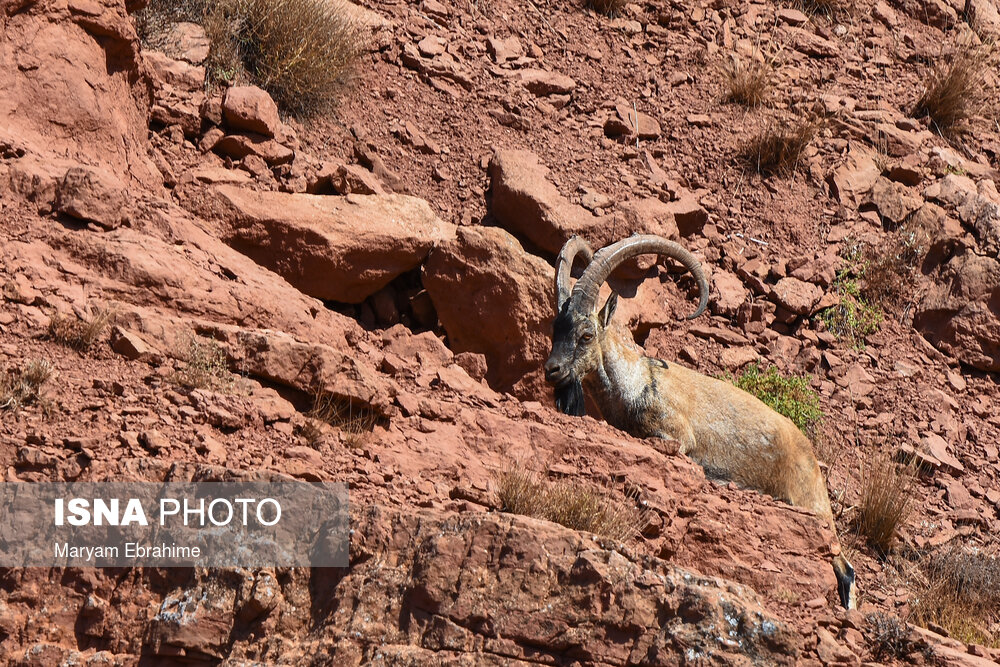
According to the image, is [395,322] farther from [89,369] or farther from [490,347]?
[89,369]

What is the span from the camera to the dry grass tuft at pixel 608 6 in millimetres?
13117

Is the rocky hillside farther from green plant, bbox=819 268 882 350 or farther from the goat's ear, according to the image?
the goat's ear

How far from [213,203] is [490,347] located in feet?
8.85

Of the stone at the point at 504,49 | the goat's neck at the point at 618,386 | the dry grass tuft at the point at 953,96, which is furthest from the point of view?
the dry grass tuft at the point at 953,96

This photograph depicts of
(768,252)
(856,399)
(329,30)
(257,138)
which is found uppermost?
(329,30)

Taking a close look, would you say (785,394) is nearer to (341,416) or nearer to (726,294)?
(726,294)

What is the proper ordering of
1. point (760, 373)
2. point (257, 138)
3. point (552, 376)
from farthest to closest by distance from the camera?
point (760, 373) < point (257, 138) < point (552, 376)

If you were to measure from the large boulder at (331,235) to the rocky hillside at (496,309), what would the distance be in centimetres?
3

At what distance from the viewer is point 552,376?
27.7ft

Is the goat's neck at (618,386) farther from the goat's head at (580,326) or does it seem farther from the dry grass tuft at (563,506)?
the dry grass tuft at (563,506)

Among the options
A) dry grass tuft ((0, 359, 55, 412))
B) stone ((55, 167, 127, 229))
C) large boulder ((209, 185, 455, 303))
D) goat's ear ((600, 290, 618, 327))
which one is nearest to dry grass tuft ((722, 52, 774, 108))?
large boulder ((209, 185, 455, 303))

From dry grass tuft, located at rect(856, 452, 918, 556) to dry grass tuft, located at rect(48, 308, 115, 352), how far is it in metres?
6.05

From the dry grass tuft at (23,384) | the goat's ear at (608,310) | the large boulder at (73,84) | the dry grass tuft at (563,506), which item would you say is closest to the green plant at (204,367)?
the dry grass tuft at (23,384)

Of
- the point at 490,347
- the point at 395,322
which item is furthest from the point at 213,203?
the point at 490,347
